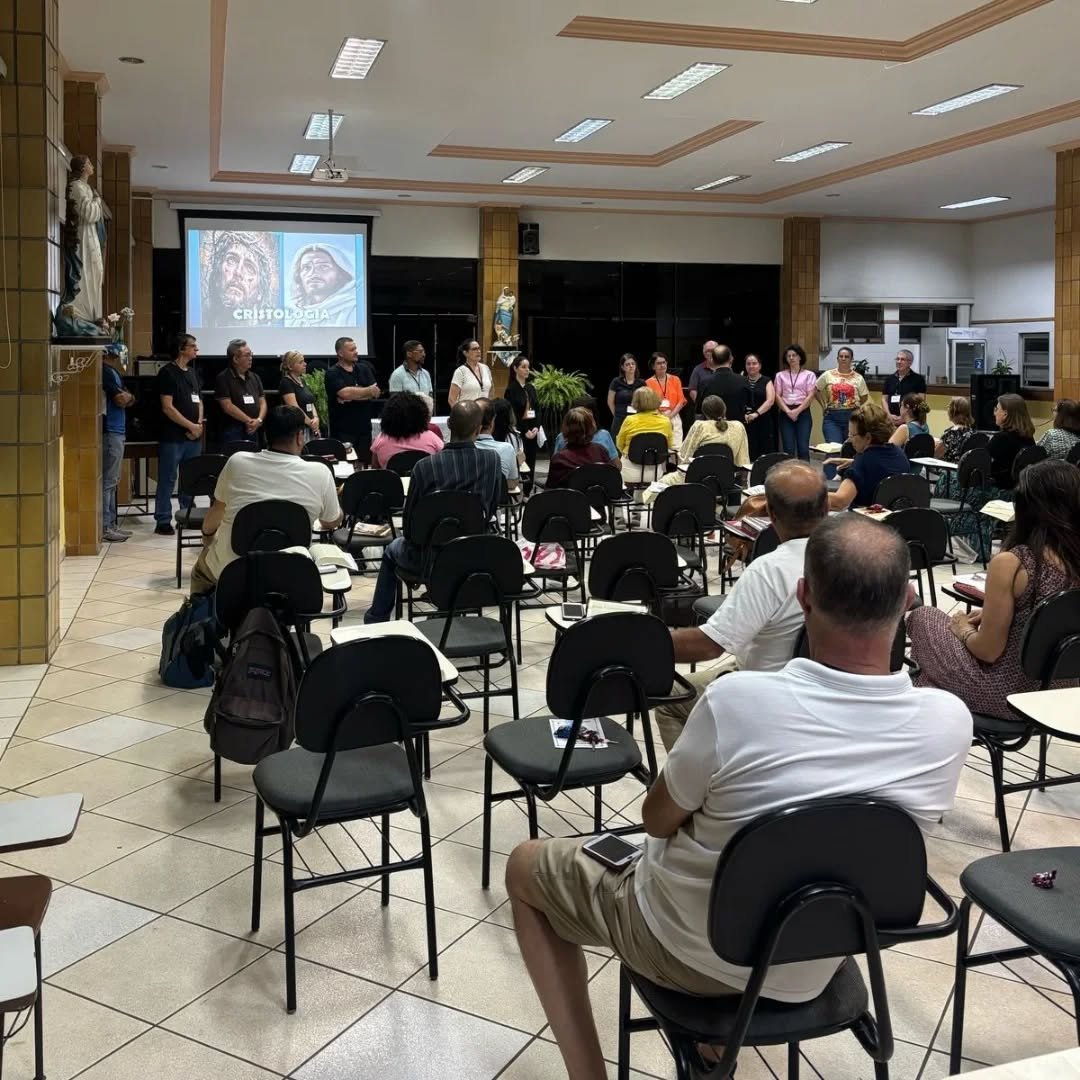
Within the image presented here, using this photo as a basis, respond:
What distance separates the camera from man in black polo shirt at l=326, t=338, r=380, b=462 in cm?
980

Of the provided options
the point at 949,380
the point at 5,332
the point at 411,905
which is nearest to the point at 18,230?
the point at 5,332

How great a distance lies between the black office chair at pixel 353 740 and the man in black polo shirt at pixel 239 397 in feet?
22.7

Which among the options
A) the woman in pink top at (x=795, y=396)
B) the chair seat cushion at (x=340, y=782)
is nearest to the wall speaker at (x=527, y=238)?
the woman in pink top at (x=795, y=396)

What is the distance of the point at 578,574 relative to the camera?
18.4 ft

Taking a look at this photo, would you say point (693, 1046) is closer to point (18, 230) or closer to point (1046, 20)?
point (18, 230)

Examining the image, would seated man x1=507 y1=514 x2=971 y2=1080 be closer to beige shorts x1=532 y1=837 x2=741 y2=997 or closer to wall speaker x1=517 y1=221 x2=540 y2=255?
beige shorts x1=532 y1=837 x2=741 y2=997

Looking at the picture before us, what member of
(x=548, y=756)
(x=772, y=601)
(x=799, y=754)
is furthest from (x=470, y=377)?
(x=799, y=754)

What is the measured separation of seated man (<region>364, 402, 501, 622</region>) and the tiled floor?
136 cm

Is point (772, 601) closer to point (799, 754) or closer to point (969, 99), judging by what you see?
point (799, 754)

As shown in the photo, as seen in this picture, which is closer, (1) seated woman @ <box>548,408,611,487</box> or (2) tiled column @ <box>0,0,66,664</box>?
(2) tiled column @ <box>0,0,66,664</box>

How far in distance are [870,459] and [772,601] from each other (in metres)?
3.63

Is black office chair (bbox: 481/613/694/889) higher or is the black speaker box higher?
the black speaker box

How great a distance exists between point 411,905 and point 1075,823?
218cm

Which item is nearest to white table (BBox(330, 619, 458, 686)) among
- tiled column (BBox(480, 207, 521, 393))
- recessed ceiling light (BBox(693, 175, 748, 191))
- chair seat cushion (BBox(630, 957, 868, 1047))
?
A: chair seat cushion (BBox(630, 957, 868, 1047))
